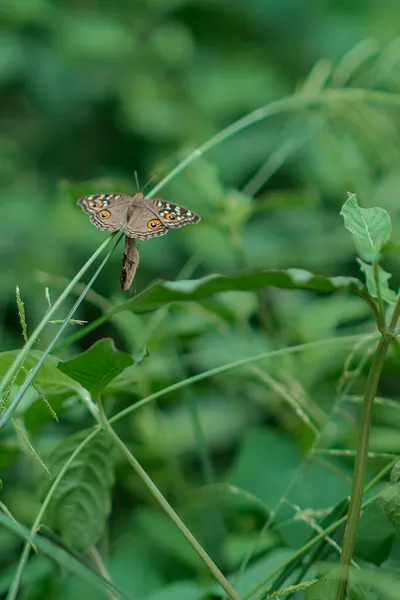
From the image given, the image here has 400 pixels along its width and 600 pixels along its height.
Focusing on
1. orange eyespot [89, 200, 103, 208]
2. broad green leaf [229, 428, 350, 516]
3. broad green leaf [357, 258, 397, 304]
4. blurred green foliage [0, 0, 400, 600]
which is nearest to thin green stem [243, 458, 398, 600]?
blurred green foliage [0, 0, 400, 600]

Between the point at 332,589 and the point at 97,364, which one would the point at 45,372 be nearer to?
the point at 97,364

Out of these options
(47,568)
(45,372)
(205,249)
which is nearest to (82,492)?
(45,372)

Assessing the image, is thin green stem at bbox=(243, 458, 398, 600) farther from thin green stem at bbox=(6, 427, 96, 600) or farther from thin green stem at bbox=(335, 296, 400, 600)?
thin green stem at bbox=(6, 427, 96, 600)

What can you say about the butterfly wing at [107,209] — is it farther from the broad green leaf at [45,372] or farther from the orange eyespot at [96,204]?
the broad green leaf at [45,372]

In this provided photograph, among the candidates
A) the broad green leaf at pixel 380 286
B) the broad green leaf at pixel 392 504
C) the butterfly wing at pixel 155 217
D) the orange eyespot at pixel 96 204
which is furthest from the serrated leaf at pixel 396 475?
the orange eyespot at pixel 96 204

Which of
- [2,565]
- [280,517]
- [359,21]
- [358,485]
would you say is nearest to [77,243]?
[2,565]

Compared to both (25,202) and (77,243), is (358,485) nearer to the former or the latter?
(77,243)
